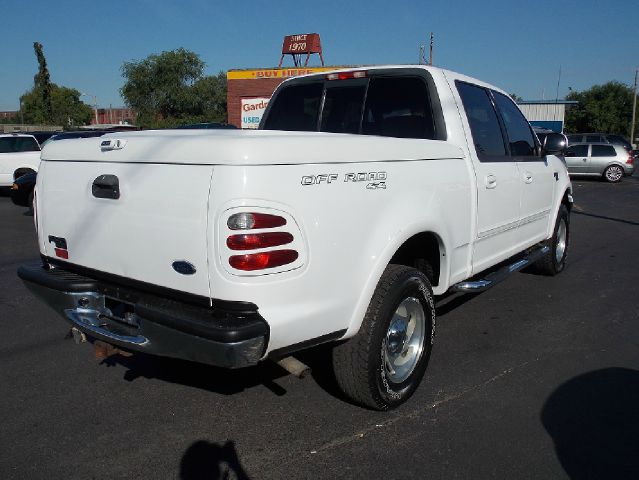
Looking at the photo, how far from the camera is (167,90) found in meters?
51.5

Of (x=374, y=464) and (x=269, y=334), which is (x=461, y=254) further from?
(x=269, y=334)

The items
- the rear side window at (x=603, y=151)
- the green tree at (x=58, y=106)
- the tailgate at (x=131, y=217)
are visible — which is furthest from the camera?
the green tree at (x=58, y=106)

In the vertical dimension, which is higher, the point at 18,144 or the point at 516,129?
the point at 516,129

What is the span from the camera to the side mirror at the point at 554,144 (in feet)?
17.9

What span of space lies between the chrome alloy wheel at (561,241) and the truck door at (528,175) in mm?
851

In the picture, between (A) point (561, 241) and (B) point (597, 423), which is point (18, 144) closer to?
(A) point (561, 241)

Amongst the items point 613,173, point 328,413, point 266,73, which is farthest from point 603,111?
point 328,413

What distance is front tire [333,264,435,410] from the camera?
2.98 metres

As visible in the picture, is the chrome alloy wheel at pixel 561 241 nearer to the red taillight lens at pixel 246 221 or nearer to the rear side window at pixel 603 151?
the red taillight lens at pixel 246 221

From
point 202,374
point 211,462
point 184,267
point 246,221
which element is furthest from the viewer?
point 202,374

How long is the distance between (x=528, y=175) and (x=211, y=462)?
12.0 feet

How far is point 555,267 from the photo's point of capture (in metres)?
6.48

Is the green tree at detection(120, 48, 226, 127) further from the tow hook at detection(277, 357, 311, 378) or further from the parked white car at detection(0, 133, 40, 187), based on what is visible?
the tow hook at detection(277, 357, 311, 378)

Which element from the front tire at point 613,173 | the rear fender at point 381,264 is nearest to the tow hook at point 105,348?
the rear fender at point 381,264
